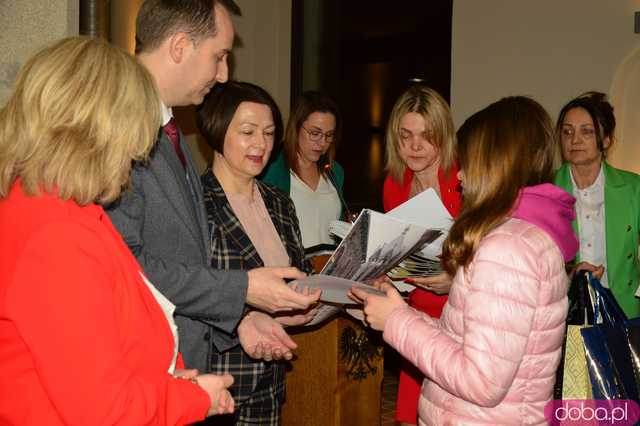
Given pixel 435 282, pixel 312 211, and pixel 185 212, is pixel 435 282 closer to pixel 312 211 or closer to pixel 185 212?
pixel 185 212

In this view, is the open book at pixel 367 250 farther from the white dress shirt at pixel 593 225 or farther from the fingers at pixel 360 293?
the white dress shirt at pixel 593 225

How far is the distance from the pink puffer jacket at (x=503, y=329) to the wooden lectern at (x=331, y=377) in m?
1.06

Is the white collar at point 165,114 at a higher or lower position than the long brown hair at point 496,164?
higher

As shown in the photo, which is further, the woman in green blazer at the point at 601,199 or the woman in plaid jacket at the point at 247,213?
the woman in green blazer at the point at 601,199

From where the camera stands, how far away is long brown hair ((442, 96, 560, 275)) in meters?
1.56

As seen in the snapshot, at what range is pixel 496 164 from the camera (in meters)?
1.59

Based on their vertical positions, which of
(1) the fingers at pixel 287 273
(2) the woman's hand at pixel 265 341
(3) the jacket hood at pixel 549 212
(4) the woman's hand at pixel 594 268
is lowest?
(2) the woman's hand at pixel 265 341

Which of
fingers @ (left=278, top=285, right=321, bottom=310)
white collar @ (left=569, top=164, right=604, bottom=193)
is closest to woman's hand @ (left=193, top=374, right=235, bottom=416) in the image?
fingers @ (left=278, top=285, right=321, bottom=310)

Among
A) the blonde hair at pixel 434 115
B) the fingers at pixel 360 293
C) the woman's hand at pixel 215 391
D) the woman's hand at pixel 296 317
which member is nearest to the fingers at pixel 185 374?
the woman's hand at pixel 215 391

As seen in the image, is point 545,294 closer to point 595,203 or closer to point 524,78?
point 595,203

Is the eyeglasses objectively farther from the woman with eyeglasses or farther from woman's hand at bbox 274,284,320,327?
woman's hand at bbox 274,284,320,327

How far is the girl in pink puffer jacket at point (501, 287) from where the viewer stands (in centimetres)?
145

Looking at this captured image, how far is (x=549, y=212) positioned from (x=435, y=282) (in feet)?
2.73

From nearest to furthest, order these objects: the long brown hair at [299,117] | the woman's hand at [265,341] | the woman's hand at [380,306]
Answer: the woman's hand at [380,306], the woman's hand at [265,341], the long brown hair at [299,117]
